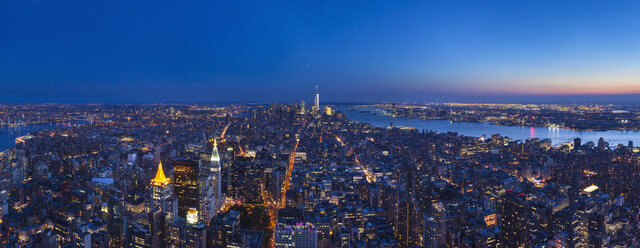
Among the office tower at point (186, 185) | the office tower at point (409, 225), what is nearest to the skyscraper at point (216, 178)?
the office tower at point (186, 185)

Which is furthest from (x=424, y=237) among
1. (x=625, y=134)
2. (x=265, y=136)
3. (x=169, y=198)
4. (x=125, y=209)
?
(x=625, y=134)

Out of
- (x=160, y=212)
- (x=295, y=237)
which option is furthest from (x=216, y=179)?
(x=295, y=237)

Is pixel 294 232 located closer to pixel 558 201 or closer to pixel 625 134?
pixel 558 201

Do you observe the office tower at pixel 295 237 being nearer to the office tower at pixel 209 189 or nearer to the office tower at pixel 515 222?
the office tower at pixel 209 189

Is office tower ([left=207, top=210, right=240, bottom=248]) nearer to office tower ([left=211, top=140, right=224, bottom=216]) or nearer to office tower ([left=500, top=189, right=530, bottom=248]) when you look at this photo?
office tower ([left=211, top=140, right=224, bottom=216])

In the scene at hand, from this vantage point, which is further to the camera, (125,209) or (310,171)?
(310,171)

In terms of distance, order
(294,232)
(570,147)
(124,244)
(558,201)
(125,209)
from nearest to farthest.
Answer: (294,232)
(124,244)
(125,209)
(558,201)
(570,147)
